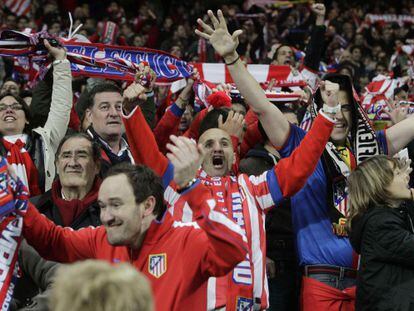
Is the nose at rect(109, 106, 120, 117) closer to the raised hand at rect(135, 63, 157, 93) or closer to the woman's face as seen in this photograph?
the raised hand at rect(135, 63, 157, 93)

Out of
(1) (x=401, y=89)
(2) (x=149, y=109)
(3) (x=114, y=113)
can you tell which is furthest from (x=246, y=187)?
(1) (x=401, y=89)

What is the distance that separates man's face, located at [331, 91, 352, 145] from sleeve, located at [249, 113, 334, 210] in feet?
1.94

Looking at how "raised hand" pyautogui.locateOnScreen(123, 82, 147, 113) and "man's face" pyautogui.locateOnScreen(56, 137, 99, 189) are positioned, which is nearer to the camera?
"raised hand" pyautogui.locateOnScreen(123, 82, 147, 113)

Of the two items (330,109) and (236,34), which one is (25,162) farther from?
(330,109)

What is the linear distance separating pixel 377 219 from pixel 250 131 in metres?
1.74

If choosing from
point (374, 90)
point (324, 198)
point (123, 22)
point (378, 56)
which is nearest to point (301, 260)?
point (324, 198)

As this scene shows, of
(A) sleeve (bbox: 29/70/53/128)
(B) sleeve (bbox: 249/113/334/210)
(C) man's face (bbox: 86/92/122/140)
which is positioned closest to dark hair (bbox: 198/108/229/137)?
(C) man's face (bbox: 86/92/122/140)

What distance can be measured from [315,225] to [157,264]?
1.45m

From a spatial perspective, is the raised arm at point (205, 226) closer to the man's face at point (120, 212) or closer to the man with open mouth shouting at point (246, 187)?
the man's face at point (120, 212)

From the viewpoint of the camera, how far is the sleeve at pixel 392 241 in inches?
163

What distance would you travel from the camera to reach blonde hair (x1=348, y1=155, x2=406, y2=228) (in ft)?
14.3

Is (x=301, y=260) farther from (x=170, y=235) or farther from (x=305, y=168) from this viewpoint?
(x=170, y=235)

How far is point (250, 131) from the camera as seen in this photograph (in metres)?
5.82

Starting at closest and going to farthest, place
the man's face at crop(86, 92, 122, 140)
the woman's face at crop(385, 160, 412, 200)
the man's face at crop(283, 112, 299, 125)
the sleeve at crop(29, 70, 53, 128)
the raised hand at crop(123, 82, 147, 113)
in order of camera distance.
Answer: the woman's face at crop(385, 160, 412, 200) → the raised hand at crop(123, 82, 147, 113) → the man's face at crop(86, 92, 122, 140) → the sleeve at crop(29, 70, 53, 128) → the man's face at crop(283, 112, 299, 125)
